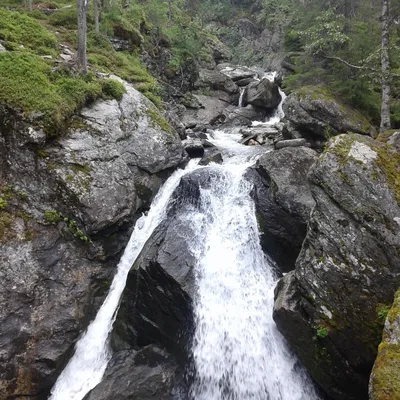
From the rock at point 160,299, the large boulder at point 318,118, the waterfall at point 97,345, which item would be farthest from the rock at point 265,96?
the rock at point 160,299

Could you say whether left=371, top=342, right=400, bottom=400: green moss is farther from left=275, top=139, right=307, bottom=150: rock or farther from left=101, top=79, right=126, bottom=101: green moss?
left=101, top=79, right=126, bottom=101: green moss

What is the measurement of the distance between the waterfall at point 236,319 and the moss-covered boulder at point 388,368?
10.6 feet

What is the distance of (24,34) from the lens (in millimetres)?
12797

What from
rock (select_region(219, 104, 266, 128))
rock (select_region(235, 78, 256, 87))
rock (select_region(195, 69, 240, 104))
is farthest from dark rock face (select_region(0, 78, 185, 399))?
rock (select_region(235, 78, 256, 87))

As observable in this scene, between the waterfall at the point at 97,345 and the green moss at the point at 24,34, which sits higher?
the green moss at the point at 24,34

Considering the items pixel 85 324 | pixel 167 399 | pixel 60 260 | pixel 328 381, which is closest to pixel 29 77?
pixel 60 260

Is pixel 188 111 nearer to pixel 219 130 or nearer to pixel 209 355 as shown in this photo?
pixel 219 130

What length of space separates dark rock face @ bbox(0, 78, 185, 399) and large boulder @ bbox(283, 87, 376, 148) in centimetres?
874

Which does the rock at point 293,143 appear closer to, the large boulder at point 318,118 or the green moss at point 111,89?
the large boulder at point 318,118

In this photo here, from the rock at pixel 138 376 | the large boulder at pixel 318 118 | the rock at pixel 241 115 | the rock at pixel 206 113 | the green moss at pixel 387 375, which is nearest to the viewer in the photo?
the green moss at pixel 387 375

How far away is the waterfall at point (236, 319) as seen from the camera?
22.9 feet

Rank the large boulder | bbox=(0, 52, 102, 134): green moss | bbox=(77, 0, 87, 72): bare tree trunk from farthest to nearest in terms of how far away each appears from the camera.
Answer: the large boulder, bbox=(77, 0, 87, 72): bare tree trunk, bbox=(0, 52, 102, 134): green moss

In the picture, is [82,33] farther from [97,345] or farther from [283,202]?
[97,345]

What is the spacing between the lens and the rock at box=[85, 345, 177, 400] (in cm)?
693
